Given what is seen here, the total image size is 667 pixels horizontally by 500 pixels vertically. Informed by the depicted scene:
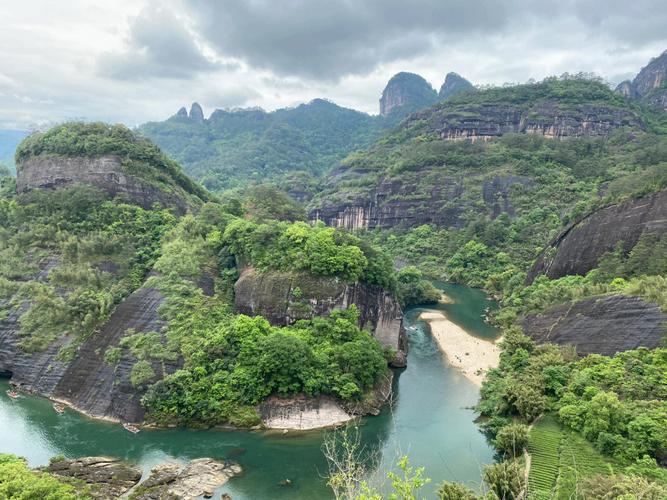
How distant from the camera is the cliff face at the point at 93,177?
4756 centimetres

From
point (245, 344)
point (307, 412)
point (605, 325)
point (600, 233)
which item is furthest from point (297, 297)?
point (600, 233)

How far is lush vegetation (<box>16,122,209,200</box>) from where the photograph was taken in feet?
160

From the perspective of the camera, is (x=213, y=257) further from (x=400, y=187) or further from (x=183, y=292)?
(x=400, y=187)

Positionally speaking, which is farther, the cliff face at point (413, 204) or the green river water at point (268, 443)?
the cliff face at point (413, 204)

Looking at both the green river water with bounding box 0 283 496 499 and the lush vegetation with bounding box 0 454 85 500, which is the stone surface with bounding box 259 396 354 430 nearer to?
the green river water with bounding box 0 283 496 499

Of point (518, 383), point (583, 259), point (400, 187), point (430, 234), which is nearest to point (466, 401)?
point (518, 383)

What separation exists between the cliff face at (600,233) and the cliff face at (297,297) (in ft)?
79.6

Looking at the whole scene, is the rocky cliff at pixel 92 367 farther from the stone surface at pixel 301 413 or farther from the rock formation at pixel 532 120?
the rock formation at pixel 532 120

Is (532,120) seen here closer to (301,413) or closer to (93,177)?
(93,177)

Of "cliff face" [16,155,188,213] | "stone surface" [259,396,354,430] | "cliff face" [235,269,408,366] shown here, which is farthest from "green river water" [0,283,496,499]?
"cliff face" [16,155,188,213]

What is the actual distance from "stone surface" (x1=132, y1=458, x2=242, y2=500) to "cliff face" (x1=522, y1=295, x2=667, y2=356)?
24855 millimetres

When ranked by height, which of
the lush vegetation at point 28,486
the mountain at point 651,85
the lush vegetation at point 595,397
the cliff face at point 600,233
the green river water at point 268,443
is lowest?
the green river water at point 268,443

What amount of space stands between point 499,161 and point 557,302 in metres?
63.9

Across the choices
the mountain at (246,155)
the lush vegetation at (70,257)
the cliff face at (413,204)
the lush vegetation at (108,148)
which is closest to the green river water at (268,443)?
the lush vegetation at (70,257)
